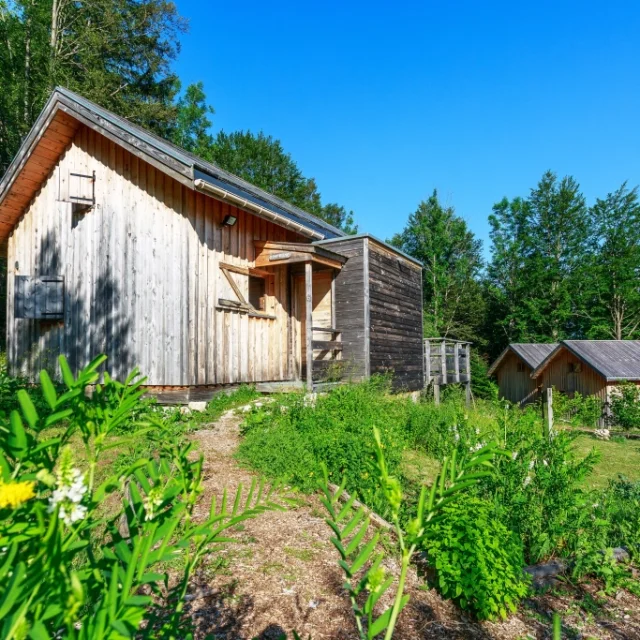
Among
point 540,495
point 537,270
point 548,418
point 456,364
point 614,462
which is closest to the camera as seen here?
point 540,495

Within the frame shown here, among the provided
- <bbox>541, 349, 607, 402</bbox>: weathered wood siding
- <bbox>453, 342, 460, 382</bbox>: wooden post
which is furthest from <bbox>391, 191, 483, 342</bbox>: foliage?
<bbox>453, 342, 460, 382</bbox>: wooden post

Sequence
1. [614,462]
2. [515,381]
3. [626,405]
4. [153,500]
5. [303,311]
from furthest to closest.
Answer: [515,381] < [626,405] < [303,311] < [614,462] < [153,500]

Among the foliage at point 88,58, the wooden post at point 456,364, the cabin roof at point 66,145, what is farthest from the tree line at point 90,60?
the wooden post at point 456,364

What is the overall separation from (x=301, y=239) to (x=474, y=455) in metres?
11.2

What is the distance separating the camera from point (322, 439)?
5.60 meters

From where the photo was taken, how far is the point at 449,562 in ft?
10.5

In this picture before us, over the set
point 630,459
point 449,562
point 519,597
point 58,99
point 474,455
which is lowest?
point 630,459

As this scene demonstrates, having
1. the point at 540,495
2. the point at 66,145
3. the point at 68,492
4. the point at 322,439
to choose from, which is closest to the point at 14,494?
the point at 68,492

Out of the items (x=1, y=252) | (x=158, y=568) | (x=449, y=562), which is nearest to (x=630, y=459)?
(x=449, y=562)

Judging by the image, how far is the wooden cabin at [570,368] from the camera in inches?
832

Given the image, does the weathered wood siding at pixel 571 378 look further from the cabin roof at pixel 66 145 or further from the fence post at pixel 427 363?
the cabin roof at pixel 66 145

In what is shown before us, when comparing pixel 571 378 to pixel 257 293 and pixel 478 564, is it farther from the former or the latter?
pixel 478 564

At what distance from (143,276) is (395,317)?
669 cm

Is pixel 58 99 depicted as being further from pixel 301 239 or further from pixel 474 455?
pixel 474 455
